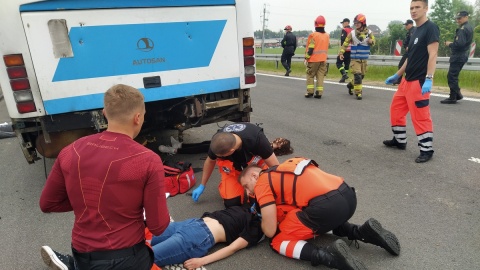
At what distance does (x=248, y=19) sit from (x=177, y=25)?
0.91 metres

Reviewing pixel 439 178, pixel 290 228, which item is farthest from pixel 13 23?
pixel 439 178

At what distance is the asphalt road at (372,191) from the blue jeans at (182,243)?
0.18m

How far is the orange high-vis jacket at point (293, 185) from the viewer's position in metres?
2.54

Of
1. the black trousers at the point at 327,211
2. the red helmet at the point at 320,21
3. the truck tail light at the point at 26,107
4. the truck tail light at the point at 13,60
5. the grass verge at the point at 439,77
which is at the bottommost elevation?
the grass verge at the point at 439,77

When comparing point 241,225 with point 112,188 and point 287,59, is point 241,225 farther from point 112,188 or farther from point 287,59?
point 287,59

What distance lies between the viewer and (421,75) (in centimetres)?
419

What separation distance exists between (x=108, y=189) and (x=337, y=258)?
59.4 inches

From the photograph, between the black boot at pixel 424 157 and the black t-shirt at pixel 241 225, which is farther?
the black boot at pixel 424 157

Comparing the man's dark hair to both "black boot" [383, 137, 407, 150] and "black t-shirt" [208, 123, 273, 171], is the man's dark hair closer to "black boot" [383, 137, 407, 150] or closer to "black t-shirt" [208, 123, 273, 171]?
"black t-shirt" [208, 123, 273, 171]

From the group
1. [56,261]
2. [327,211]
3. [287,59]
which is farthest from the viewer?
[287,59]

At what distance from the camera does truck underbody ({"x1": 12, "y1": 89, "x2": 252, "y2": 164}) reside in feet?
12.0

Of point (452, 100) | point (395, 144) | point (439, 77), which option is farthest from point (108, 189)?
point (439, 77)

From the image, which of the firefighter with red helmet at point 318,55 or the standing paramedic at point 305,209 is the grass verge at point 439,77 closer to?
the firefighter with red helmet at point 318,55

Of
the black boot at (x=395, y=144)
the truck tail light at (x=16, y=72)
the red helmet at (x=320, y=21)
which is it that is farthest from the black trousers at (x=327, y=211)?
the red helmet at (x=320, y=21)
